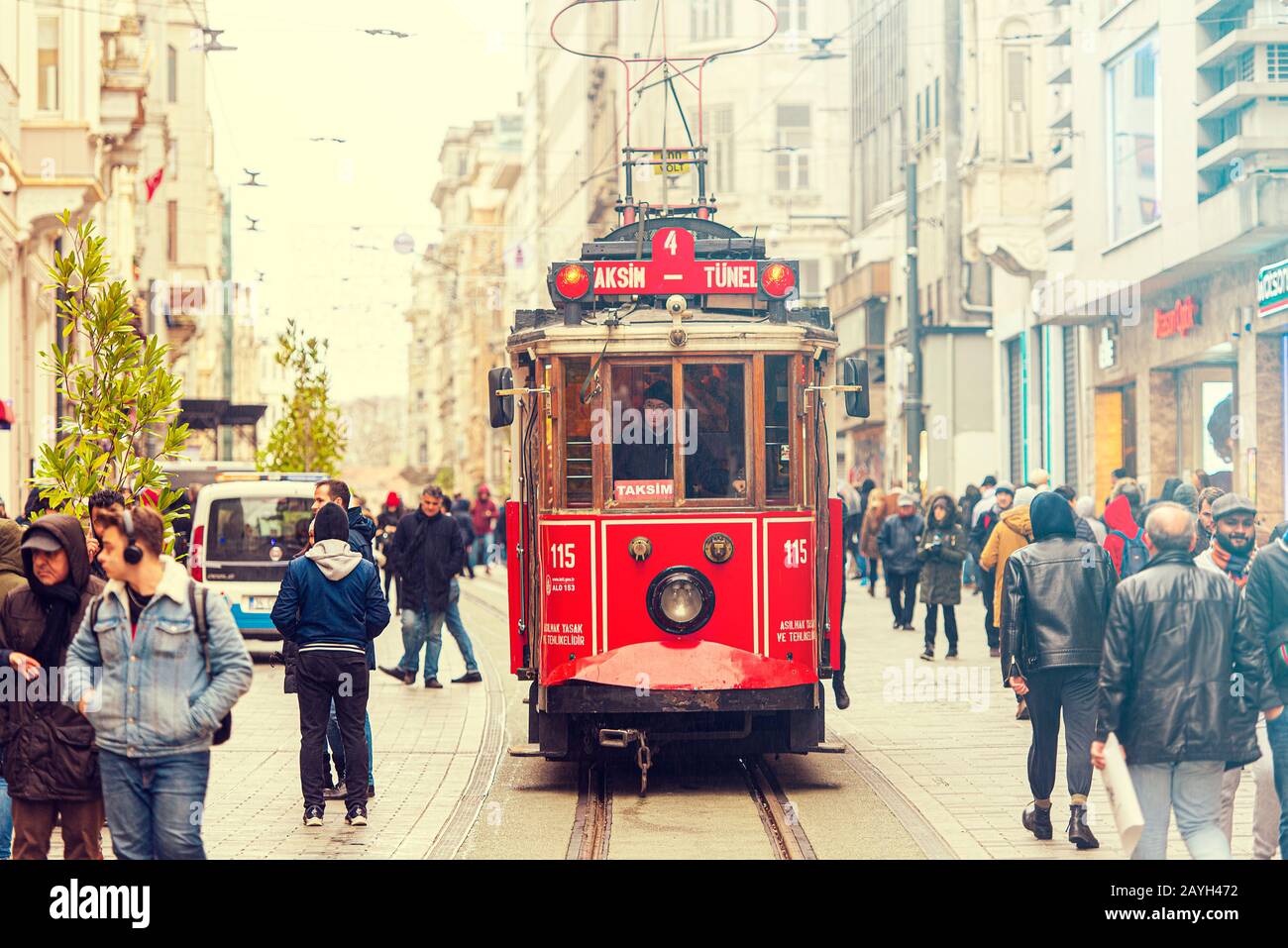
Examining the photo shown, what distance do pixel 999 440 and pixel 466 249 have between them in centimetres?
9109

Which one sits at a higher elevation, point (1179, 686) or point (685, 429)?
point (685, 429)

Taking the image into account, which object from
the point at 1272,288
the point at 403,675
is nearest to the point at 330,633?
the point at 403,675

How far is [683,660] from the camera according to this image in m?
11.2

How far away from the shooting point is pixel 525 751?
12.3m

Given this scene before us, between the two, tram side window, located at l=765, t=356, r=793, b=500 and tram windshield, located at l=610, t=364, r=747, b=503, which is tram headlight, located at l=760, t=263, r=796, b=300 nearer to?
tram side window, located at l=765, t=356, r=793, b=500

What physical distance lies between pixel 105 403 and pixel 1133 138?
20121 millimetres

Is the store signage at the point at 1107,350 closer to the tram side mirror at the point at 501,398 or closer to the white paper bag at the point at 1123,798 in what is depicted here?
the tram side mirror at the point at 501,398

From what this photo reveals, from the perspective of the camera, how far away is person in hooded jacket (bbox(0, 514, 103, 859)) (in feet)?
23.2

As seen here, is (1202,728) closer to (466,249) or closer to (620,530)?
(620,530)

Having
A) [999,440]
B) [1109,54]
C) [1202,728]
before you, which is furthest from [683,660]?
[999,440]

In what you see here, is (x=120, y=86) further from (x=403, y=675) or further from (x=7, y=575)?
(x=7, y=575)

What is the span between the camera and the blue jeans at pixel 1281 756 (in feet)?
26.2
